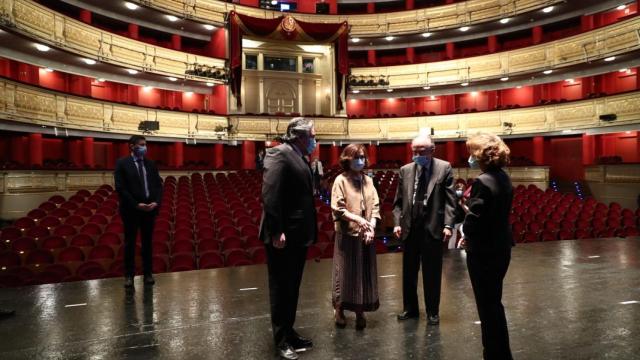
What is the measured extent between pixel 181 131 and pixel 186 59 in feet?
9.47

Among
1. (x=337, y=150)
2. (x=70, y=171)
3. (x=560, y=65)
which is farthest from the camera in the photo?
(x=337, y=150)

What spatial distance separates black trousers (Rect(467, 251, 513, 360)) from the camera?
198 centimetres

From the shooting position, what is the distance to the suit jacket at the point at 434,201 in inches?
107

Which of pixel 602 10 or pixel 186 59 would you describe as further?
pixel 186 59

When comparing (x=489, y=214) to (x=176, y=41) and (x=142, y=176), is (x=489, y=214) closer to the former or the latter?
(x=142, y=176)

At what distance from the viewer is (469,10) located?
57.7 ft

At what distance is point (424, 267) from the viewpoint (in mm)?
2727

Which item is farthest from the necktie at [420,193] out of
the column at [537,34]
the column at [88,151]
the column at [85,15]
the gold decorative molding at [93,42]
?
the column at [537,34]

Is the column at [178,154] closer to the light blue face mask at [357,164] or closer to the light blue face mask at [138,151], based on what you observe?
the light blue face mask at [138,151]

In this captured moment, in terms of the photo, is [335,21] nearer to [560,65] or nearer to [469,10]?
[469,10]

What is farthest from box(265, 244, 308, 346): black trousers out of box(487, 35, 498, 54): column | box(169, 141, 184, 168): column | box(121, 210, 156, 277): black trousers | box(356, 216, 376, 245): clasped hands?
box(487, 35, 498, 54): column

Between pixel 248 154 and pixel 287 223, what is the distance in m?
14.8

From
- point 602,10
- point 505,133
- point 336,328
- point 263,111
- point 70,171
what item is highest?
point 602,10

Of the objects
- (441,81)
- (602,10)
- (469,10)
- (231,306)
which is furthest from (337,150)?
(231,306)
